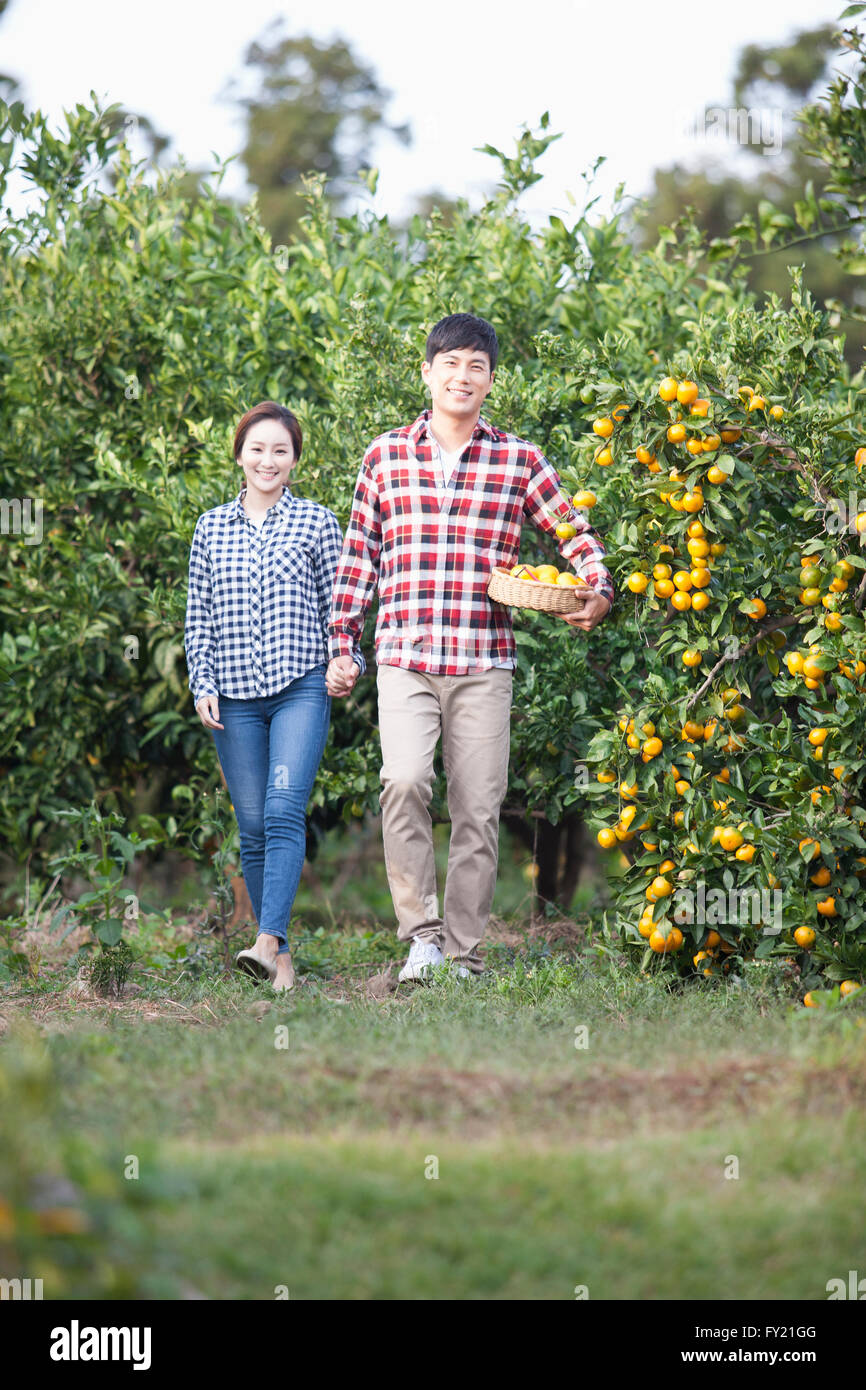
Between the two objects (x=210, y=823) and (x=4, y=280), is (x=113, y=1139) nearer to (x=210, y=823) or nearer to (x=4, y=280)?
(x=210, y=823)

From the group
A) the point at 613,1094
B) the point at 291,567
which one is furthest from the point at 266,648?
the point at 613,1094

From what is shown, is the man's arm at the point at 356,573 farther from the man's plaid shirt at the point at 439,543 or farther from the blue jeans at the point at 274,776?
the blue jeans at the point at 274,776

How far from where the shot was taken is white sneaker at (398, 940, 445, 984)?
4.64 m

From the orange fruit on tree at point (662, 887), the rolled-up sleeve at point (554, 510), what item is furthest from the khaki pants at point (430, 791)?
the orange fruit on tree at point (662, 887)

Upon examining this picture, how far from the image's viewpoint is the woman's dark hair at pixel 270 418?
4.93 metres

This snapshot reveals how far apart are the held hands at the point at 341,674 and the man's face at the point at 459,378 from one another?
35.2 inches

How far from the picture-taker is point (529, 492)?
4.89m

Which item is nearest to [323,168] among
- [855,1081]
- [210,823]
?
[210,823]

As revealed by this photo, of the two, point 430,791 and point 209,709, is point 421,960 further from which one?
point 209,709

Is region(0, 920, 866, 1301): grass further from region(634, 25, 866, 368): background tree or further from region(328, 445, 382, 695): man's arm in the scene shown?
region(634, 25, 866, 368): background tree

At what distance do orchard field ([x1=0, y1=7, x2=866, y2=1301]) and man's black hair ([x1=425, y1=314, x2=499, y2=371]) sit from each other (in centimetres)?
32
